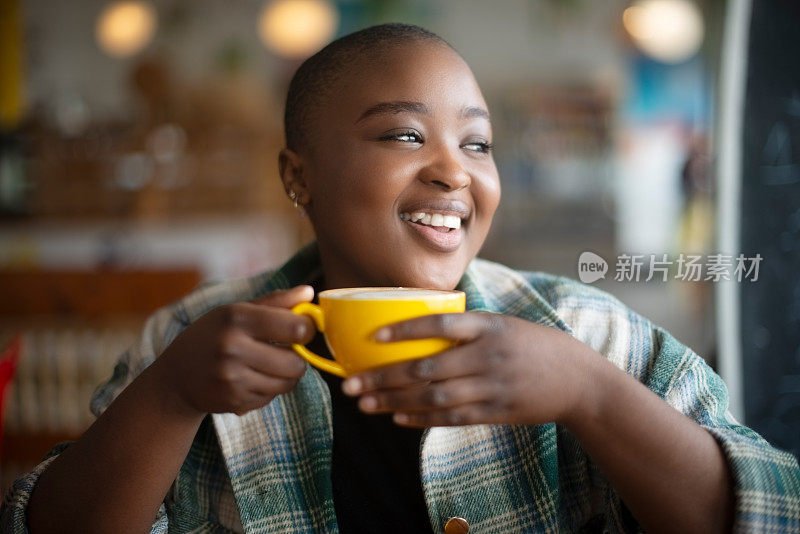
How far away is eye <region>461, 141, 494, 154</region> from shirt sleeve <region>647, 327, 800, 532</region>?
359 mm

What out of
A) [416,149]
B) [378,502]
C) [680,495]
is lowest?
[378,502]

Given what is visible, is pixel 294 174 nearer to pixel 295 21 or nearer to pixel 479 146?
pixel 479 146

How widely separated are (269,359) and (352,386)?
0.10 meters

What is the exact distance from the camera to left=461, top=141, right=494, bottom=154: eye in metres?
1.01

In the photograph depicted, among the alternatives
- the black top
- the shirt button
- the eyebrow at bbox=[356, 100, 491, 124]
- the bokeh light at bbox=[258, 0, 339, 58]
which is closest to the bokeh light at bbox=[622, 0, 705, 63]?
the bokeh light at bbox=[258, 0, 339, 58]

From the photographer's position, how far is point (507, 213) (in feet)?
17.2

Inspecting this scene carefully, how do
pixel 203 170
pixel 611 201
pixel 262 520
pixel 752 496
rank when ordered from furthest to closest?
pixel 611 201
pixel 203 170
pixel 262 520
pixel 752 496

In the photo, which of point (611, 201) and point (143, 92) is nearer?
point (143, 92)

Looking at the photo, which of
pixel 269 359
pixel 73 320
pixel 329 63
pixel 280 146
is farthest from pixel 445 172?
pixel 280 146

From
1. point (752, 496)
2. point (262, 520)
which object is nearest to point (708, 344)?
point (752, 496)

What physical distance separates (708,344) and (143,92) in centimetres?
430

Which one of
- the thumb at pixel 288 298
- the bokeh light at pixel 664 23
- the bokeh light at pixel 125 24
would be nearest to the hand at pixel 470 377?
the thumb at pixel 288 298

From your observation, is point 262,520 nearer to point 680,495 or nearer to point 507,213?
point 680,495

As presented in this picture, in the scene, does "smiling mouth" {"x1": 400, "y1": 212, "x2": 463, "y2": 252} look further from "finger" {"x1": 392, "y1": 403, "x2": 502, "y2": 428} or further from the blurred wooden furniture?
the blurred wooden furniture
